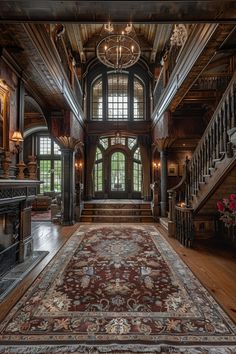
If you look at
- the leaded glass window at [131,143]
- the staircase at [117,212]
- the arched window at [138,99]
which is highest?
the arched window at [138,99]

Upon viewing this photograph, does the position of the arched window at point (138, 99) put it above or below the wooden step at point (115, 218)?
above

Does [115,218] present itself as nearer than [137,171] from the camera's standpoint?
Yes

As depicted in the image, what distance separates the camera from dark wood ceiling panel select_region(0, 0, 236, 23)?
2.07 m

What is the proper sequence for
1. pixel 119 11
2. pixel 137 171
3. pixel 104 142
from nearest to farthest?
pixel 119 11
pixel 137 171
pixel 104 142

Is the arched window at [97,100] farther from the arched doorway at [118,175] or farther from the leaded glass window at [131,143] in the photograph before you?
the arched doorway at [118,175]

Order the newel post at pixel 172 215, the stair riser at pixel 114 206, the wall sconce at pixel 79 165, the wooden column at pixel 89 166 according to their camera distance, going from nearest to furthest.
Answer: the newel post at pixel 172 215 < the stair riser at pixel 114 206 < the wall sconce at pixel 79 165 < the wooden column at pixel 89 166

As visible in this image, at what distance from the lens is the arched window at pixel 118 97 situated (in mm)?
10242

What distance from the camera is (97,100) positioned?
10305mm

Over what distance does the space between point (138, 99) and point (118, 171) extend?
12.8 feet

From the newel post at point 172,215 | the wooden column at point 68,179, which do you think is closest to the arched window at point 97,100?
the wooden column at point 68,179

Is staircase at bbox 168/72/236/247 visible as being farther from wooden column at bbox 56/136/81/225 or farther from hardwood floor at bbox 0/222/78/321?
wooden column at bbox 56/136/81/225

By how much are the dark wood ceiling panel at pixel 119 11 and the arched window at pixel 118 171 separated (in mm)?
8600

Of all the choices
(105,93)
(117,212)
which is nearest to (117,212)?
(117,212)

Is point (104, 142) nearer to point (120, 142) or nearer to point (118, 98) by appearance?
point (120, 142)
